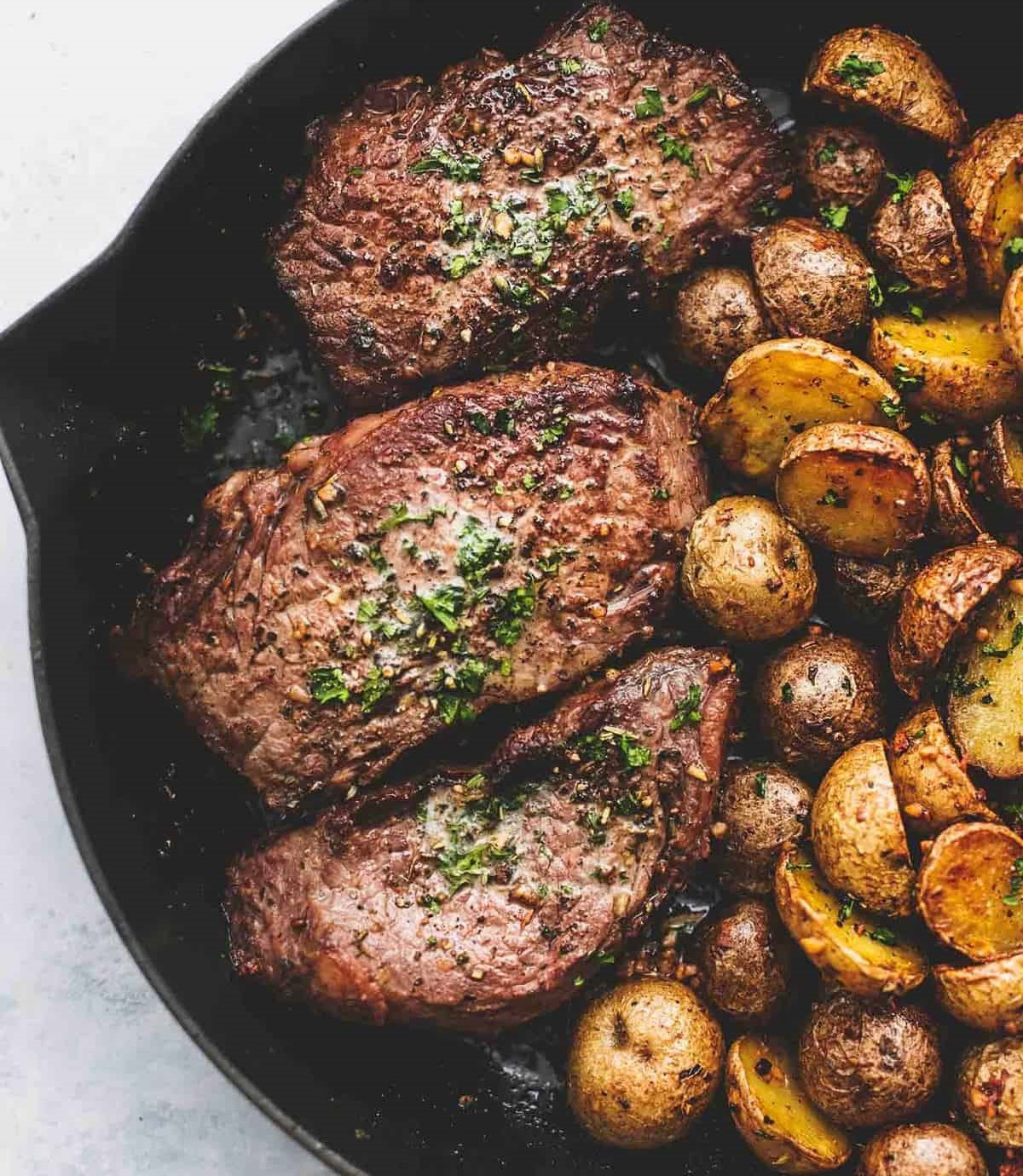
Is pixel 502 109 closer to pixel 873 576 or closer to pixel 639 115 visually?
pixel 639 115

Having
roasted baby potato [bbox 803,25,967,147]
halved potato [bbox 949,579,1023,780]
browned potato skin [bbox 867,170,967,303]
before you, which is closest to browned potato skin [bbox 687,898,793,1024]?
halved potato [bbox 949,579,1023,780]

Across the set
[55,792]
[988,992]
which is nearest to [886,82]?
[988,992]

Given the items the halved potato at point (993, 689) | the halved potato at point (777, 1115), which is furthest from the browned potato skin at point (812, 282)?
the halved potato at point (777, 1115)

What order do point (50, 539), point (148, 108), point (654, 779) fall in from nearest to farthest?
point (50, 539) → point (654, 779) → point (148, 108)

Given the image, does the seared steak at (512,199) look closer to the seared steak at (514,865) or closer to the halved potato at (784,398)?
the halved potato at (784,398)

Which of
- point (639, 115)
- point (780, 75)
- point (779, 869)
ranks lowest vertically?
point (779, 869)

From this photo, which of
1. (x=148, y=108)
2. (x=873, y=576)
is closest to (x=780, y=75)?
(x=873, y=576)
